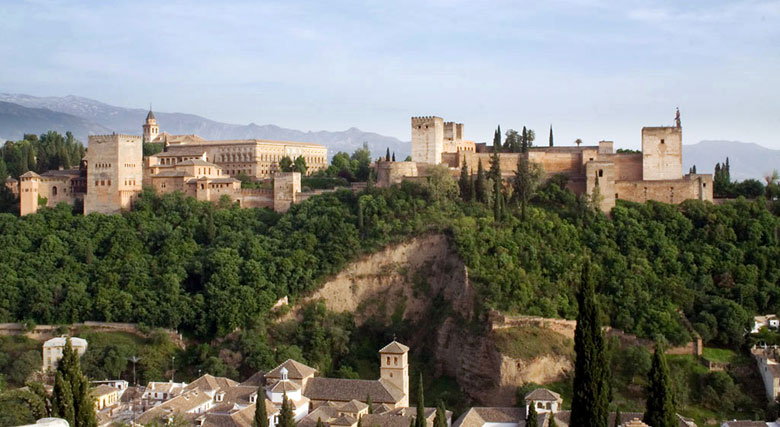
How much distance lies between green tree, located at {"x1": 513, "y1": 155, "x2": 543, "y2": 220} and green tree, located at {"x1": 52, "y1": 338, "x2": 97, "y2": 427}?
29661mm

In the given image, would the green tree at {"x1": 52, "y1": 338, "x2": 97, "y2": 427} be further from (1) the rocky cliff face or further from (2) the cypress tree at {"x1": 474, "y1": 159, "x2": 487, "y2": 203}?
(2) the cypress tree at {"x1": 474, "y1": 159, "x2": 487, "y2": 203}

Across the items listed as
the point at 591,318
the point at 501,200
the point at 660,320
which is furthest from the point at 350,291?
the point at 591,318

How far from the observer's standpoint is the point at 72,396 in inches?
959

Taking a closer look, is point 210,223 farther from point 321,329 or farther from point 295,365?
point 295,365

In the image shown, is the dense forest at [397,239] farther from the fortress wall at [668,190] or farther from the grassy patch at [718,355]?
the fortress wall at [668,190]

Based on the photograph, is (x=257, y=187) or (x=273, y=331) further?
(x=257, y=187)

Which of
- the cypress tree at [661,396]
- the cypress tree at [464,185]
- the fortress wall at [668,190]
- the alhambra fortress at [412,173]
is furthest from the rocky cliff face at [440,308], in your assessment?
the cypress tree at [661,396]

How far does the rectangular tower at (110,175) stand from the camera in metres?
56.1

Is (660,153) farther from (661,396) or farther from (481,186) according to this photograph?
(661,396)

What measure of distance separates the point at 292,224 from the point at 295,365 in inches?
510

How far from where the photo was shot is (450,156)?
56250 mm

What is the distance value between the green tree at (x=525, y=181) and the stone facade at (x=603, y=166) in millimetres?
1290

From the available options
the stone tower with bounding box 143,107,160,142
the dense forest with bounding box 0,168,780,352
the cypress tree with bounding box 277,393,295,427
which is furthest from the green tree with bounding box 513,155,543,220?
the stone tower with bounding box 143,107,160,142

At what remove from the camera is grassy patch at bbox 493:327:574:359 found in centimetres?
4181
